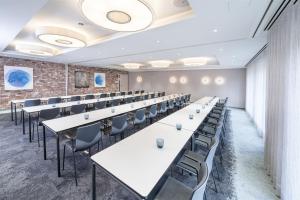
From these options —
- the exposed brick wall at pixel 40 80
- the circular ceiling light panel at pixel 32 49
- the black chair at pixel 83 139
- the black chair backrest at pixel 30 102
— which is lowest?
the black chair at pixel 83 139

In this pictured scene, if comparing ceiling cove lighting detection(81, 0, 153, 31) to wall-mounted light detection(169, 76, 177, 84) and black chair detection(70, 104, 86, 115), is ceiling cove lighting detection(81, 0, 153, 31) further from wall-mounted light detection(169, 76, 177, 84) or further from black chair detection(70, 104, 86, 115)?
wall-mounted light detection(169, 76, 177, 84)

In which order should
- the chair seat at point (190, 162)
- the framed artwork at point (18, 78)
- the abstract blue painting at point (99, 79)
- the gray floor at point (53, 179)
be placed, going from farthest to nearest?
the abstract blue painting at point (99, 79)
the framed artwork at point (18, 78)
the gray floor at point (53, 179)
the chair seat at point (190, 162)

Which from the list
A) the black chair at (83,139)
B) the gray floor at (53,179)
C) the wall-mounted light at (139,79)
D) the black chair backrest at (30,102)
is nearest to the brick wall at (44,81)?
the black chair backrest at (30,102)

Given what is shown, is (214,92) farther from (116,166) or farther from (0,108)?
(0,108)

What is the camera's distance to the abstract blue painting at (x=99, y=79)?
11.1 meters

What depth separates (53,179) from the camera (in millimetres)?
2158

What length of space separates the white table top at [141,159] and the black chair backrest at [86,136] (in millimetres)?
738

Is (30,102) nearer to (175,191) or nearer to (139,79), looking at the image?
(175,191)

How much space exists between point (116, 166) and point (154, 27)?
290cm

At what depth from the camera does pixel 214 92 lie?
34.0 feet

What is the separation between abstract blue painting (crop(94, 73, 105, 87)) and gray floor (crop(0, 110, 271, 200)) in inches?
327

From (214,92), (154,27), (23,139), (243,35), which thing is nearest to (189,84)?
(214,92)

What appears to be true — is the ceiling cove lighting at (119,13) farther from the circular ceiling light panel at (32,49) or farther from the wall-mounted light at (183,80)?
the wall-mounted light at (183,80)

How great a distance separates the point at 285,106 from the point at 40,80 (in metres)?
10.1
